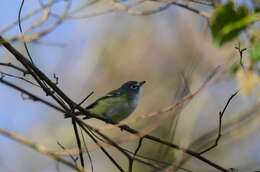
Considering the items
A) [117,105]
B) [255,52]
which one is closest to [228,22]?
[255,52]

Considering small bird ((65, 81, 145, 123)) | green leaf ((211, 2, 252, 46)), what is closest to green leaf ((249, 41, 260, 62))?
green leaf ((211, 2, 252, 46))

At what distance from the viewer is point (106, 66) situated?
9250 millimetres

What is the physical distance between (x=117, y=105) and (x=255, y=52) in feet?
14.1

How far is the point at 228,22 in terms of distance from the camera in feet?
4.49

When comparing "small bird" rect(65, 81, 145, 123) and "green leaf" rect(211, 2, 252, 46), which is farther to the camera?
"small bird" rect(65, 81, 145, 123)

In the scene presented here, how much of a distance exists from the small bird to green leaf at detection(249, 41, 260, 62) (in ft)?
13.1

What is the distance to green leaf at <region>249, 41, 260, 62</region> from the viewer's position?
1342 mm

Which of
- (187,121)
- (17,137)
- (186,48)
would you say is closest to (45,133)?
(186,48)

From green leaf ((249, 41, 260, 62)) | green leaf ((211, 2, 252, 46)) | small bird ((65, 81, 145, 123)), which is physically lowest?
green leaf ((249, 41, 260, 62))

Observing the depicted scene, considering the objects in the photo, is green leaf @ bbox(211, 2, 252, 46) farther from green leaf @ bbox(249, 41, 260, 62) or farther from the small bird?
the small bird

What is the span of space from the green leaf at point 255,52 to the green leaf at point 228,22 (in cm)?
5

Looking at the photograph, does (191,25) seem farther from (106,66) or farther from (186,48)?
(106,66)

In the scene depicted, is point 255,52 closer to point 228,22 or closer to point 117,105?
point 228,22

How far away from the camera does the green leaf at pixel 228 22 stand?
135 centimetres
